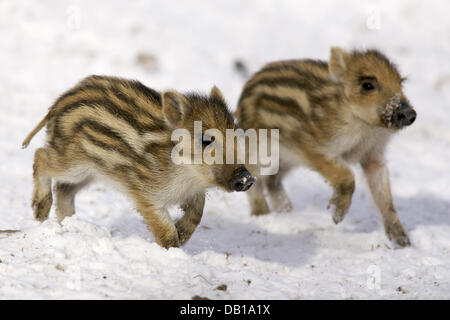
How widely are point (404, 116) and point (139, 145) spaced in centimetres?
237

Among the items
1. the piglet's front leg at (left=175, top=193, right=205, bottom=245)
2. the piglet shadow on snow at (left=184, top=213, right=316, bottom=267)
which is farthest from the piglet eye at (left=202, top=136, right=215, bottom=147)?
the piglet shadow on snow at (left=184, top=213, right=316, bottom=267)

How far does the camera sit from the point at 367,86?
6102 millimetres

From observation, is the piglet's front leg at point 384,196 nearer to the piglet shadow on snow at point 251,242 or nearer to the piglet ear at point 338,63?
the piglet shadow on snow at point 251,242

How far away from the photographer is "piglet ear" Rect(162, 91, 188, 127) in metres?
5.09

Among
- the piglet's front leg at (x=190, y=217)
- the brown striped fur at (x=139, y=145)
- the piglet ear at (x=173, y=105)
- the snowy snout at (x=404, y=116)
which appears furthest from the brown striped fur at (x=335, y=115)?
the piglet ear at (x=173, y=105)

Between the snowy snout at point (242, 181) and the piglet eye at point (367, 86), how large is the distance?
193 centimetres

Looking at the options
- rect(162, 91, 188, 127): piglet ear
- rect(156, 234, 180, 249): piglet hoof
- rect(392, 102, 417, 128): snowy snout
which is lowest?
rect(156, 234, 180, 249): piglet hoof

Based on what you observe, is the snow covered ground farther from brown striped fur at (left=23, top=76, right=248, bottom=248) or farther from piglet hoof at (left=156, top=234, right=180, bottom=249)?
brown striped fur at (left=23, top=76, right=248, bottom=248)

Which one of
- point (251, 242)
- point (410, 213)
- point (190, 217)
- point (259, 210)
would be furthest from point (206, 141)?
point (410, 213)

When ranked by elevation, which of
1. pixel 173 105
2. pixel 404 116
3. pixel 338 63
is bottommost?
pixel 173 105

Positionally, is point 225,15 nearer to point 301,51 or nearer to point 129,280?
point 301,51

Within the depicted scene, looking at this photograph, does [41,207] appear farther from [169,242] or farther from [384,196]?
[384,196]

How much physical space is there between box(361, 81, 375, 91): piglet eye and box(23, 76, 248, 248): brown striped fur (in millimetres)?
1563
